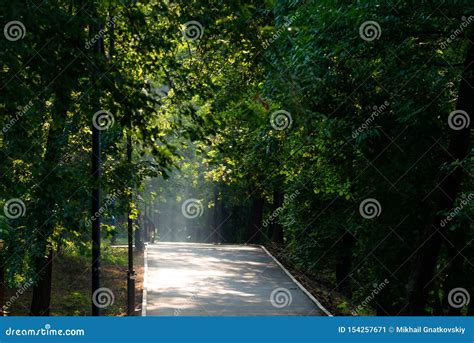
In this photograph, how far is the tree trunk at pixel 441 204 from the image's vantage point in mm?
14586

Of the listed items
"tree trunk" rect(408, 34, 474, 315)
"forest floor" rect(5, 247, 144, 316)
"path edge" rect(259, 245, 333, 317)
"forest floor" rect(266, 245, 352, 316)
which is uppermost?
"tree trunk" rect(408, 34, 474, 315)

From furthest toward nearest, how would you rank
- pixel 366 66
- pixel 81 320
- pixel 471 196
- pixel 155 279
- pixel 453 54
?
1. pixel 155 279
2. pixel 453 54
3. pixel 366 66
4. pixel 471 196
5. pixel 81 320

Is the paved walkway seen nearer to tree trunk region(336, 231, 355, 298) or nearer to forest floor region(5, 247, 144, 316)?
forest floor region(5, 247, 144, 316)

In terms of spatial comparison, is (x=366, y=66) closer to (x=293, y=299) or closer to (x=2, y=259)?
(x=293, y=299)

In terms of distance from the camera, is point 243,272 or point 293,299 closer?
point 293,299

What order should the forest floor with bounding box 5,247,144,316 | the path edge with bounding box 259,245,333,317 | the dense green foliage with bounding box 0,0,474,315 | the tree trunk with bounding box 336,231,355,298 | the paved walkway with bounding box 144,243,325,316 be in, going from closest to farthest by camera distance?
1. the dense green foliage with bounding box 0,0,474,315
2. the paved walkway with bounding box 144,243,325,316
3. the path edge with bounding box 259,245,333,317
4. the forest floor with bounding box 5,247,144,316
5. the tree trunk with bounding box 336,231,355,298

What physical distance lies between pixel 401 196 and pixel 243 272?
7.93 m

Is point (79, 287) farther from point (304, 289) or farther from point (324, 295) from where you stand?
point (304, 289)

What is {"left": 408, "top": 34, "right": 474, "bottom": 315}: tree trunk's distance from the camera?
1459 cm

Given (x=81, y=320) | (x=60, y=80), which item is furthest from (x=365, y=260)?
(x=60, y=80)

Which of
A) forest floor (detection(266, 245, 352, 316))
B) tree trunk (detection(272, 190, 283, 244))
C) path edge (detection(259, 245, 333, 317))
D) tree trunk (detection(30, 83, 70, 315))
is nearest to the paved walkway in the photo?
path edge (detection(259, 245, 333, 317))

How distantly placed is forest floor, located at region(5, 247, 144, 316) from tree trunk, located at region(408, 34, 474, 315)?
26.3 ft

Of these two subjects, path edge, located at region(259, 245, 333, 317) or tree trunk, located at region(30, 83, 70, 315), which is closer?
tree trunk, located at region(30, 83, 70, 315)

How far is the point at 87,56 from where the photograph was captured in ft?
23.4
